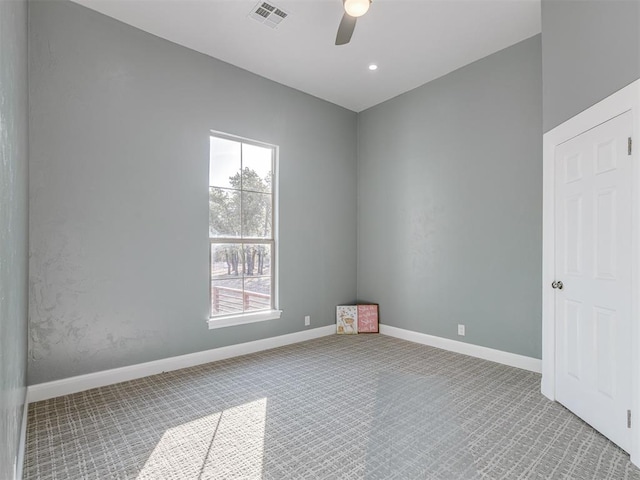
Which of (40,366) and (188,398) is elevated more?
(40,366)

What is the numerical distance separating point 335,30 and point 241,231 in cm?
233

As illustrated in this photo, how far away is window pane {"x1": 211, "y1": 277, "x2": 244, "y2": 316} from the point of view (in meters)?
3.87

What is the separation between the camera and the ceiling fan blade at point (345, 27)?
8.73 ft

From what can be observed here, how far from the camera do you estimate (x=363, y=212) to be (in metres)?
5.29

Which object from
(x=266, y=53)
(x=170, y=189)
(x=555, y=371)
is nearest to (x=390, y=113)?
(x=266, y=53)

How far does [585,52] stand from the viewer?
2455mm

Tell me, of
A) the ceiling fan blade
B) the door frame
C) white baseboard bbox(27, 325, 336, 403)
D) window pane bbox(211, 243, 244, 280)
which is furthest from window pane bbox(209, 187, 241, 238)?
the door frame

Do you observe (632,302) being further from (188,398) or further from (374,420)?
(188,398)

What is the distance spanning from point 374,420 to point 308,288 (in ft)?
7.77

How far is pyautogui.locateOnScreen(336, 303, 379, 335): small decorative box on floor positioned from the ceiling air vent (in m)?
3.54

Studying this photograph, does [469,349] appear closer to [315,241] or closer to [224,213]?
[315,241]

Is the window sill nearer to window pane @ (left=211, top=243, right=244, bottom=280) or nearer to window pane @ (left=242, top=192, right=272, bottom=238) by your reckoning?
window pane @ (left=211, top=243, right=244, bottom=280)

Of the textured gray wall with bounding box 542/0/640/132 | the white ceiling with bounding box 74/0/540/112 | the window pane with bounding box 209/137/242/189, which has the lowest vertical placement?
the window pane with bounding box 209/137/242/189

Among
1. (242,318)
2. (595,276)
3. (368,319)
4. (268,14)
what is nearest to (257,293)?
(242,318)
